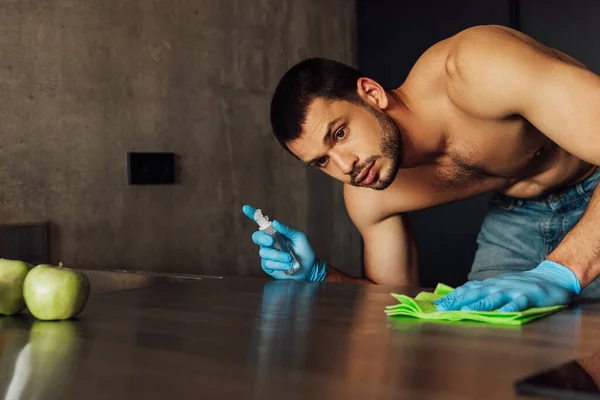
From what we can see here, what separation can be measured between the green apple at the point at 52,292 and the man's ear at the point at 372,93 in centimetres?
81

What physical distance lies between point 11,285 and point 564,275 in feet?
2.67

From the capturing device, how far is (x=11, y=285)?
3.43ft

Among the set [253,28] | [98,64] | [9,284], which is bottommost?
[9,284]

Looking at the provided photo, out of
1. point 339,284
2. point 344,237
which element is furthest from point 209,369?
point 344,237

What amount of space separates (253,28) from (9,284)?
5.54 ft

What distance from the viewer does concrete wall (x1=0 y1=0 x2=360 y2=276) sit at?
1.95 m

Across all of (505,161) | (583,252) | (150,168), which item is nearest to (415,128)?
(505,161)

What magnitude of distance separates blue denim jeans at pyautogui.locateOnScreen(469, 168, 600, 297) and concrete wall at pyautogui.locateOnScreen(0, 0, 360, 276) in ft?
2.93

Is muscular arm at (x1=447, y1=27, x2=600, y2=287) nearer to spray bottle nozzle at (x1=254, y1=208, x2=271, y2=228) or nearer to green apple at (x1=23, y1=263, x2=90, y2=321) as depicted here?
spray bottle nozzle at (x1=254, y1=208, x2=271, y2=228)

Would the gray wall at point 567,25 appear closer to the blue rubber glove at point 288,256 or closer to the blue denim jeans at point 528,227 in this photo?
the blue denim jeans at point 528,227

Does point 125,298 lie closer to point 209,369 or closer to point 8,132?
point 209,369

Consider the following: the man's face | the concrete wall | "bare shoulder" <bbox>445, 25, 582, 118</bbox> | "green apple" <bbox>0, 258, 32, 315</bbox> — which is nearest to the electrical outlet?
the concrete wall

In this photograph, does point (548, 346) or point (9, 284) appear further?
point (9, 284)

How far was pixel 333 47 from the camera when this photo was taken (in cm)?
291
